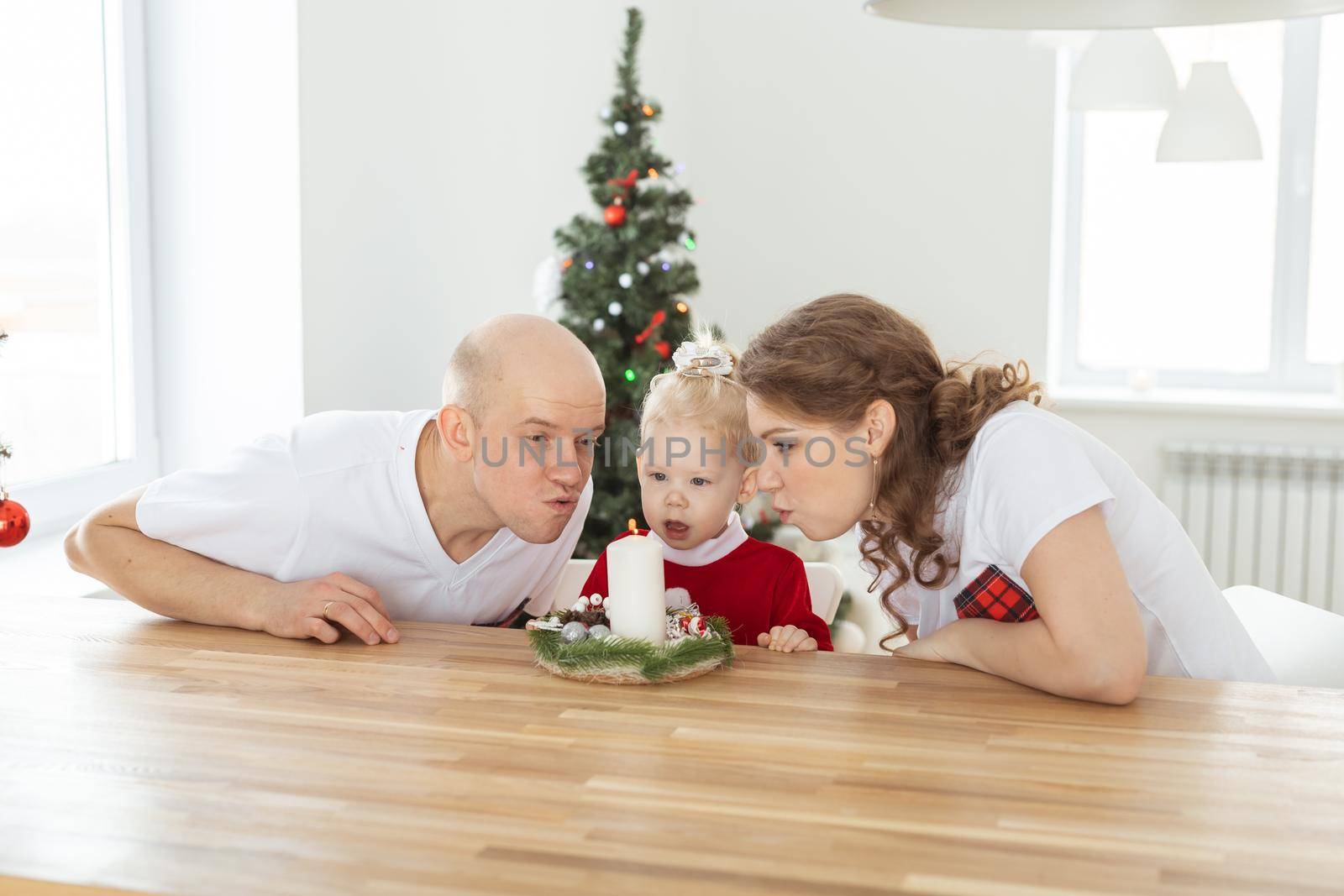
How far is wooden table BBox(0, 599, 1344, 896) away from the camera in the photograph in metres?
0.94

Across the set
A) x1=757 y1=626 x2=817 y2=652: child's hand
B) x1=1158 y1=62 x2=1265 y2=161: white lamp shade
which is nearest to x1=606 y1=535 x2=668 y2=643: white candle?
x1=757 y1=626 x2=817 y2=652: child's hand

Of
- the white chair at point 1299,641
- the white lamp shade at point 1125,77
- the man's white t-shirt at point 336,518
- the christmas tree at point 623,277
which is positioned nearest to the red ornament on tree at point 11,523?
the man's white t-shirt at point 336,518

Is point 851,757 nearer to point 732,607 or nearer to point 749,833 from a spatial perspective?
point 749,833

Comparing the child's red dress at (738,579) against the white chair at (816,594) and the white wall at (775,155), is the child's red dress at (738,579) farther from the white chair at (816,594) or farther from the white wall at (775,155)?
the white wall at (775,155)

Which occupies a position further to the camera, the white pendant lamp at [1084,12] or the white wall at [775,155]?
the white wall at [775,155]

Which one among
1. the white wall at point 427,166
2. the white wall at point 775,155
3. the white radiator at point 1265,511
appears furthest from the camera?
the white radiator at point 1265,511

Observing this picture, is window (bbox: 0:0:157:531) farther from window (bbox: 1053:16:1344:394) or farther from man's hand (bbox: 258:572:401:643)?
window (bbox: 1053:16:1344:394)

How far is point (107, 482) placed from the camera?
288 centimetres

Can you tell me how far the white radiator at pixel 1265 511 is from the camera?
4.65 meters

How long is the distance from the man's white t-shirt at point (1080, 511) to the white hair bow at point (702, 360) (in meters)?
0.50

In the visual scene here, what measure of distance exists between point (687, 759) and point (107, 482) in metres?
2.19

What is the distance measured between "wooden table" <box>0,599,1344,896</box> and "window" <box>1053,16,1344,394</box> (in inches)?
156

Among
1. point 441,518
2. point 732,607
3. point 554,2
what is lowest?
point 732,607

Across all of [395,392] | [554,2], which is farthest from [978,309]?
[395,392]
